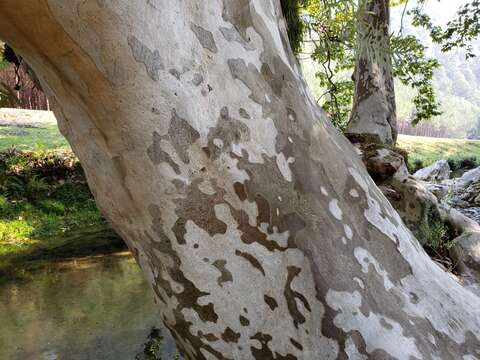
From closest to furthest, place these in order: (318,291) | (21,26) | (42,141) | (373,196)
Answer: (21,26)
(318,291)
(373,196)
(42,141)

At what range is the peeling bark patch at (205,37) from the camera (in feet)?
5.24

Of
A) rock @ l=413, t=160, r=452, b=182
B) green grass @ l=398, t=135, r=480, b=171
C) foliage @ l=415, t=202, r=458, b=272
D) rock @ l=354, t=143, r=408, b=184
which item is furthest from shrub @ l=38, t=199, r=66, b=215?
green grass @ l=398, t=135, r=480, b=171

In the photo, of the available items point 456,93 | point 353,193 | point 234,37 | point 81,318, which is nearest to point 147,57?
point 234,37

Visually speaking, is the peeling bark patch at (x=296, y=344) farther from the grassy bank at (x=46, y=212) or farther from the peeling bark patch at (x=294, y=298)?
the grassy bank at (x=46, y=212)

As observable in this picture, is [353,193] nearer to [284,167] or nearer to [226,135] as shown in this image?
[284,167]

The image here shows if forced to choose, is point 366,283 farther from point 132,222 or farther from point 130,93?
point 130,93

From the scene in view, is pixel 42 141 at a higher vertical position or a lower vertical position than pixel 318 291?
lower

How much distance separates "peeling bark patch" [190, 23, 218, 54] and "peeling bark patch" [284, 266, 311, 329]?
2.69ft

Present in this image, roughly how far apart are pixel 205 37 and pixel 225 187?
20.7 inches

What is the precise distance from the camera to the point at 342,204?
1746 millimetres

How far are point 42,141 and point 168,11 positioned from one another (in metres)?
10.8

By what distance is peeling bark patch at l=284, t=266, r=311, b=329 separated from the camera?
1.63 metres

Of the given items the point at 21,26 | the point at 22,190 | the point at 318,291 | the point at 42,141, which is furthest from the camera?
the point at 42,141

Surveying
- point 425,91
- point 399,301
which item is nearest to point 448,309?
point 399,301
